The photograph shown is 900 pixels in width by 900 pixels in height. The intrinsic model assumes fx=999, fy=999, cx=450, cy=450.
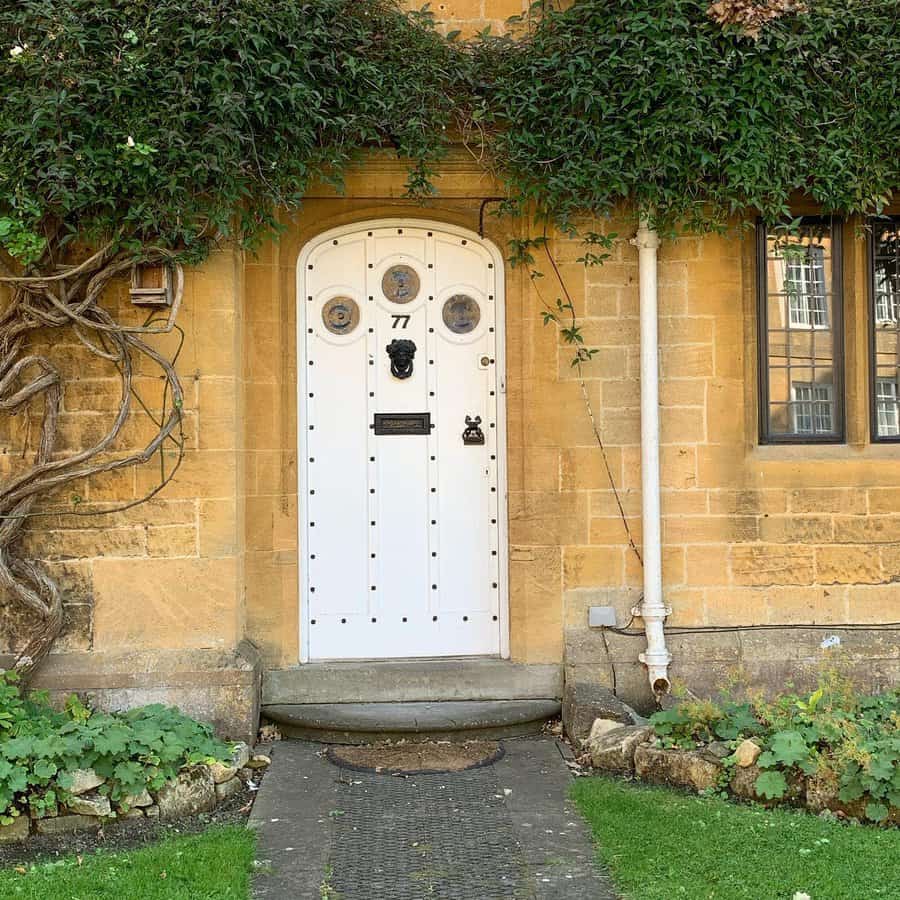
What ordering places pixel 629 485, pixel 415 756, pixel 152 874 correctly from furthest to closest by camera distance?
1. pixel 629 485
2. pixel 415 756
3. pixel 152 874

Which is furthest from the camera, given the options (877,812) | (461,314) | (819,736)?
(461,314)

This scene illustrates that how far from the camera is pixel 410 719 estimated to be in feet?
19.4

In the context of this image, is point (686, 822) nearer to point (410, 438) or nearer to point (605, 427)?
point (605, 427)

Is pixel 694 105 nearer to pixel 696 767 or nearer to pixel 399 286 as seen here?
pixel 399 286

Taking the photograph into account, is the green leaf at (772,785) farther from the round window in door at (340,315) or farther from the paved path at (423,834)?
the round window in door at (340,315)

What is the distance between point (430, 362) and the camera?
256 inches

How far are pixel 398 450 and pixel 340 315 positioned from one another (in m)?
0.95

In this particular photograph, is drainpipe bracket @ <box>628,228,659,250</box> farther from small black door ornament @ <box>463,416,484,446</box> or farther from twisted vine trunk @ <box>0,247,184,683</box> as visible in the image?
twisted vine trunk @ <box>0,247,184,683</box>

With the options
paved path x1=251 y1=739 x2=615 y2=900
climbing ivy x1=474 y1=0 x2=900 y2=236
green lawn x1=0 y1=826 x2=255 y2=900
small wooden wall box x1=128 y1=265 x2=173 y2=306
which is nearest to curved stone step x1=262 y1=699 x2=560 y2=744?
paved path x1=251 y1=739 x2=615 y2=900

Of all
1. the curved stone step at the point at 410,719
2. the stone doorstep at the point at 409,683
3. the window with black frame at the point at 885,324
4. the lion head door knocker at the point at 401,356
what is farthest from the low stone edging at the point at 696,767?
the window with black frame at the point at 885,324

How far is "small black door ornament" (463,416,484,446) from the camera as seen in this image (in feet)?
21.3

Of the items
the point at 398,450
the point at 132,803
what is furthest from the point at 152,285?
the point at 132,803

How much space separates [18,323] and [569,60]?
3504 millimetres

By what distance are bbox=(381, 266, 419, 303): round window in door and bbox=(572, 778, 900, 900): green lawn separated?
3258mm
